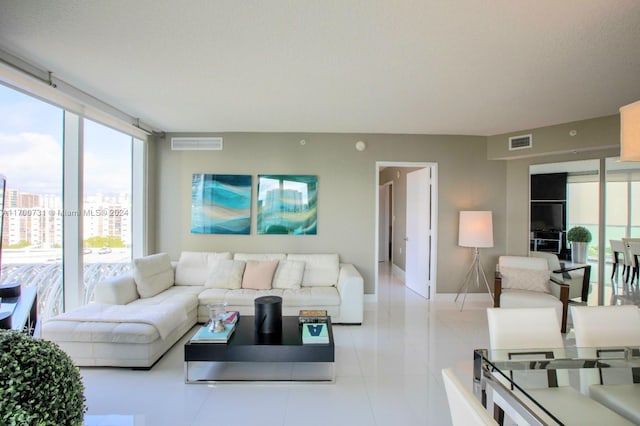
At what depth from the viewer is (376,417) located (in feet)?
6.79

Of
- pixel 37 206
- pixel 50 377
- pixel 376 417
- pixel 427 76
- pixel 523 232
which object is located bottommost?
pixel 376 417

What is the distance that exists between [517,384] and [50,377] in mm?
2126

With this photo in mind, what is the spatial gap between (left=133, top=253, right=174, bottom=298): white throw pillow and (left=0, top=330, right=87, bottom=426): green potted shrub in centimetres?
253

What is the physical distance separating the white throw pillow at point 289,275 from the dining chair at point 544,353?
261 cm

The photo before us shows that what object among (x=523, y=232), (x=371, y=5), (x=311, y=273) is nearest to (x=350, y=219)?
(x=311, y=273)

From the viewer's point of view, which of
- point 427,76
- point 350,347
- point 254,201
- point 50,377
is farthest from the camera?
point 254,201

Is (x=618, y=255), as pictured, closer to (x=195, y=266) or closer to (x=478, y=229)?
(x=478, y=229)

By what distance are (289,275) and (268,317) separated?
1.32 meters

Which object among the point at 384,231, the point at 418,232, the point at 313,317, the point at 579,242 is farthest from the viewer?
the point at 384,231

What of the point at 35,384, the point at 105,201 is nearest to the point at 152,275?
the point at 105,201

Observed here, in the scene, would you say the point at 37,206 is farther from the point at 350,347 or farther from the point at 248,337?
the point at 350,347

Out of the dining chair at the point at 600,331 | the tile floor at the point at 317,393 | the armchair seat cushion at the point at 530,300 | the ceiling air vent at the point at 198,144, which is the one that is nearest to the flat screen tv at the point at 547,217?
the armchair seat cushion at the point at 530,300

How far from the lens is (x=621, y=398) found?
62.0 inches

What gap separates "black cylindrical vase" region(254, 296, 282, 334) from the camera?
2.74 m
